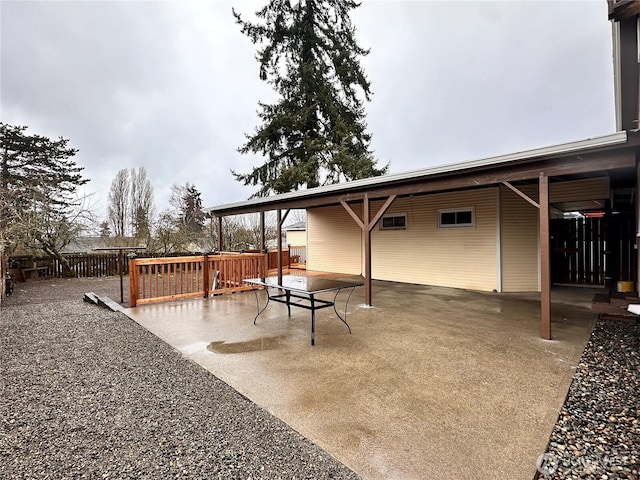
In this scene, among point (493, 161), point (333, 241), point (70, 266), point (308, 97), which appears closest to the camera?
point (493, 161)

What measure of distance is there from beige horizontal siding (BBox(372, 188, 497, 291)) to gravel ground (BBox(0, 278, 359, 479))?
690 cm

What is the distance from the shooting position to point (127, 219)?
21609mm

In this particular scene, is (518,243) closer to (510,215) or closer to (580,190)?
(510,215)

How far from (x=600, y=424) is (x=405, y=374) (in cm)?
141

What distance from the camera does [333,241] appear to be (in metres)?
11.8

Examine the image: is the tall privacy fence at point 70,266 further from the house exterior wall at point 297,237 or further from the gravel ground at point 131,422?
the gravel ground at point 131,422

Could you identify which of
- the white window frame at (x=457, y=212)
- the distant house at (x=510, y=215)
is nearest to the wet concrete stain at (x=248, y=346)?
the distant house at (x=510, y=215)

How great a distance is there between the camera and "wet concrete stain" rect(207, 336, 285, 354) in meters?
3.86

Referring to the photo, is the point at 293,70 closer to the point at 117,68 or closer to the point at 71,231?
the point at 117,68

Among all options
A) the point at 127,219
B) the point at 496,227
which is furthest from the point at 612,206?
the point at 127,219

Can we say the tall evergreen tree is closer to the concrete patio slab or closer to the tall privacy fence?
the tall privacy fence

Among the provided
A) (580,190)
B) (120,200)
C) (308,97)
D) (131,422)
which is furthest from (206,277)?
(120,200)

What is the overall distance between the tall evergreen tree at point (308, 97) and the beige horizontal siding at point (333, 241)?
3.72 m

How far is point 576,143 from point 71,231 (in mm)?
13478
